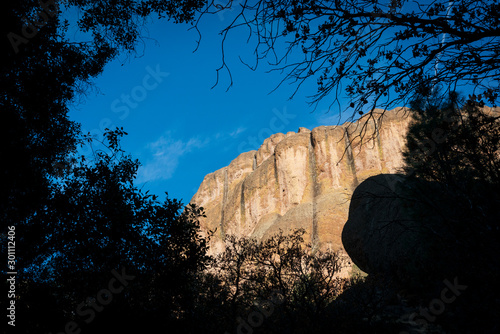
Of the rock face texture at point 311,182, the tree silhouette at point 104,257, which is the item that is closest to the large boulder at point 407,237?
the tree silhouette at point 104,257

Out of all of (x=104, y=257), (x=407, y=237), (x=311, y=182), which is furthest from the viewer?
(x=311, y=182)

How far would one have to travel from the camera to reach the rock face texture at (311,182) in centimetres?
4441

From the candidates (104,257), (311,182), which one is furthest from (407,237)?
(311,182)

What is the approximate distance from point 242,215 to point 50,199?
5072 centimetres

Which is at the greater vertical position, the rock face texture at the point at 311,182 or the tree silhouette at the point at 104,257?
the rock face texture at the point at 311,182

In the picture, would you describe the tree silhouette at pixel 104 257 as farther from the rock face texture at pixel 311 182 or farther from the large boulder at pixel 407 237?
the rock face texture at pixel 311 182

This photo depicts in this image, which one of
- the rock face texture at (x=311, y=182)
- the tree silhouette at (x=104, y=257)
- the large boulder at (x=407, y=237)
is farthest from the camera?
the rock face texture at (x=311, y=182)

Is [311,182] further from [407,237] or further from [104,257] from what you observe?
[104,257]

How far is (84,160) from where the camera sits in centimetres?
778

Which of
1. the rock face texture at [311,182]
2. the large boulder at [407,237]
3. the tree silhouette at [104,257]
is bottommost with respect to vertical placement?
the tree silhouette at [104,257]

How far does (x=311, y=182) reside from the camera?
51.3 metres

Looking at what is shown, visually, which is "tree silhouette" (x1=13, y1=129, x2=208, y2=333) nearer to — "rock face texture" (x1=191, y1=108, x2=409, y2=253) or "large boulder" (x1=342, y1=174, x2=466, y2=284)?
"large boulder" (x1=342, y1=174, x2=466, y2=284)

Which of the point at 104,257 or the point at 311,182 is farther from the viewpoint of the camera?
the point at 311,182

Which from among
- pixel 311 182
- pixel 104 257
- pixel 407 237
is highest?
pixel 311 182
